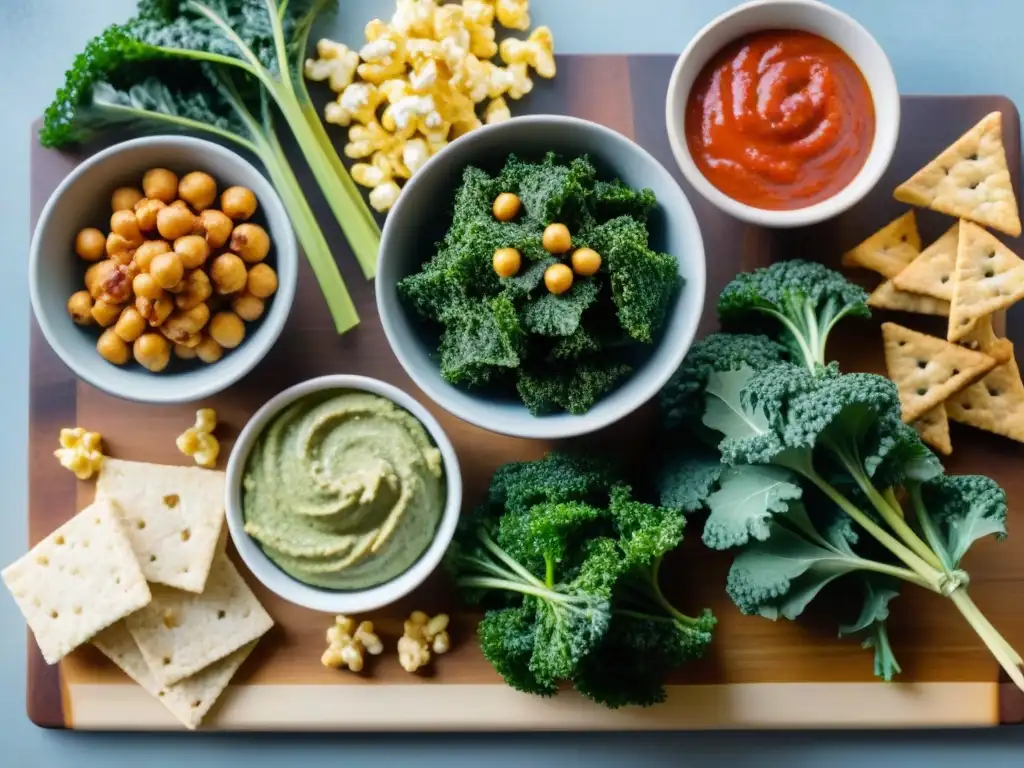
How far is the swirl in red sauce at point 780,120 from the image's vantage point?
1.91m

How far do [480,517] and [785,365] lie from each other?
26.2 inches

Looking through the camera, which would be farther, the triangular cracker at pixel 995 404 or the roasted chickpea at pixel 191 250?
the triangular cracker at pixel 995 404

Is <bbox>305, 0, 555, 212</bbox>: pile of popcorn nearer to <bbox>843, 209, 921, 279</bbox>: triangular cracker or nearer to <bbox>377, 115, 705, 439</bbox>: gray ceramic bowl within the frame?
<bbox>377, 115, 705, 439</bbox>: gray ceramic bowl

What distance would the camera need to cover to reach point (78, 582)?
2.00 m

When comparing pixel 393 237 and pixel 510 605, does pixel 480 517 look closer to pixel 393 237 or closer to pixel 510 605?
pixel 510 605

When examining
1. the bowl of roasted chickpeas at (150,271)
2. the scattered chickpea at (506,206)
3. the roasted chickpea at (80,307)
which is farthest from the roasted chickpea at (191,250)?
the scattered chickpea at (506,206)

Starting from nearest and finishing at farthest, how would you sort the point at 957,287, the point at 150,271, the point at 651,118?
the point at 150,271
the point at 957,287
the point at 651,118

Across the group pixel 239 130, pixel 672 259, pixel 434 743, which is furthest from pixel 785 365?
pixel 239 130

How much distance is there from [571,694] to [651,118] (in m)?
1.22

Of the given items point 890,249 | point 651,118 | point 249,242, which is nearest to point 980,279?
point 890,249

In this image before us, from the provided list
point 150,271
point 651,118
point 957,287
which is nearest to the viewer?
point 150,271

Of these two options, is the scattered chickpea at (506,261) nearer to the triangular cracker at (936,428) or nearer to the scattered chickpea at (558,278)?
the scattered chickpea at (558,278)

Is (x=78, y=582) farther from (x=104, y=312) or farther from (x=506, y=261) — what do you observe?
(x=506, y=261)

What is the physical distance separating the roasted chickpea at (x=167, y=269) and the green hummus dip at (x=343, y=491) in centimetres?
33
